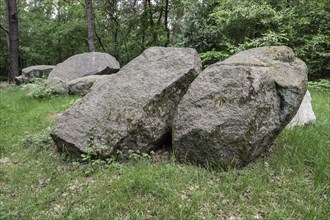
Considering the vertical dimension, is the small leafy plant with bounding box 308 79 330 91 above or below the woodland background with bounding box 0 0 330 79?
below

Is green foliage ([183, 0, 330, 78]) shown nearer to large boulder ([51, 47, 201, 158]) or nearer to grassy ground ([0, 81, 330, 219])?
large boulder ([51, 47, 201, 158])

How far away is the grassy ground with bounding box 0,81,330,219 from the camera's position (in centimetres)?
299

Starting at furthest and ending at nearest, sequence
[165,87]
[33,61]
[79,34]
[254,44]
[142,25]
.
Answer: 1. [33,61]
2. [79,34]
3. [142,25]
4. [254,44]
5. [165,87]

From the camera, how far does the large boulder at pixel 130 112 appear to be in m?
3.98

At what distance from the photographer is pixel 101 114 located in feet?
13.7

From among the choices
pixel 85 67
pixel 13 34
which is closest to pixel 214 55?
pixel 85 67

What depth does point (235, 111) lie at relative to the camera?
3.55m

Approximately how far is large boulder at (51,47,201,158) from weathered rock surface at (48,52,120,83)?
5.72 meters

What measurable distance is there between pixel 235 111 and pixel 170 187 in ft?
3.77

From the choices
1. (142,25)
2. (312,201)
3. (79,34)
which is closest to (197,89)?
(312,201)

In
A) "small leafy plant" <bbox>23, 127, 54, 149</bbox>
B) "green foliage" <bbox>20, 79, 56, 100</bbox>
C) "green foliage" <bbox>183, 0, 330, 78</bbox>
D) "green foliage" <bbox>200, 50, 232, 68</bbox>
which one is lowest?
"small leafy plant" <bbox>23, 127, 54, 149</bbox>

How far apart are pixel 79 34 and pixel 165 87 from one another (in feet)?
49.2

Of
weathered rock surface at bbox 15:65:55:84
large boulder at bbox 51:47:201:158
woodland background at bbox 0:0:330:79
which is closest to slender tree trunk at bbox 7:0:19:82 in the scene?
woodland background at bbox 0:0:330:79

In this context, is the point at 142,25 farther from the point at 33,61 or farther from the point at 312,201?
the point at 312,201
